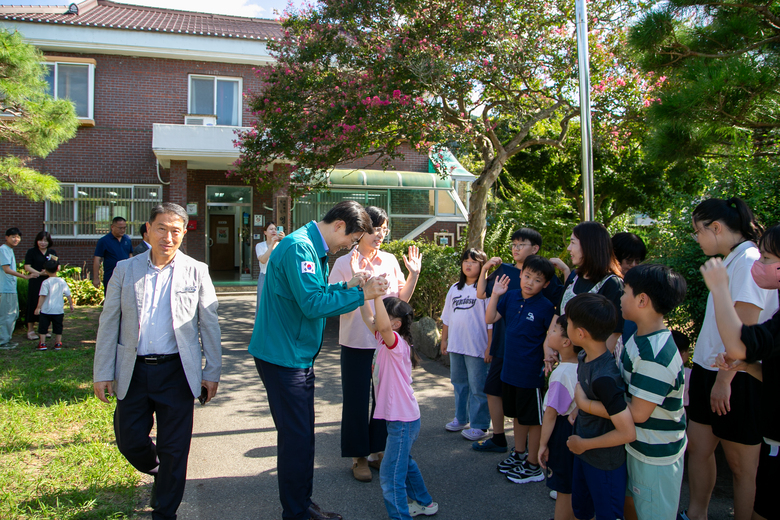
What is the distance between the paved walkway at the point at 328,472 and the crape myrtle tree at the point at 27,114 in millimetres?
4245

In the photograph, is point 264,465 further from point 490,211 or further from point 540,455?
point 490,211

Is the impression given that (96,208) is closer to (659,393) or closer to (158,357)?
(158,357)

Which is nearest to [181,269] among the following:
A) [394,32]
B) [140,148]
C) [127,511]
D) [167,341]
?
[167,341]

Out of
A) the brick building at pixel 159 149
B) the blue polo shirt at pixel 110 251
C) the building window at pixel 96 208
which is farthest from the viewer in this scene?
the building window at pixel 96 208

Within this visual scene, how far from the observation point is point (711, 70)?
380cm

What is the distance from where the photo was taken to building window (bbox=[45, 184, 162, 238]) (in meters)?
14.9

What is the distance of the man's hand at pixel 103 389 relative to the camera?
10.1ft

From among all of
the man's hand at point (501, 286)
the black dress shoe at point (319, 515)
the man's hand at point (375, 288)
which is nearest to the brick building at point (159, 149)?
the man's hand at point (501, 286)

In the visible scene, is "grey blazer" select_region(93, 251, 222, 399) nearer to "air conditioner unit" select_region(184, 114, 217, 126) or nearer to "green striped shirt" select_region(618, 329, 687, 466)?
"green striped shirt" select_region(618, 329, 687, 466)

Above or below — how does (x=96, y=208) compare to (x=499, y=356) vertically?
above

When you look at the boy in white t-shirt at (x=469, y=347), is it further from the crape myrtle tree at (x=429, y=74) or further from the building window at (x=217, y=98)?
the building window at (x=217, y=98)

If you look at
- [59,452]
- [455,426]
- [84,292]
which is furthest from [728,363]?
[84,292]

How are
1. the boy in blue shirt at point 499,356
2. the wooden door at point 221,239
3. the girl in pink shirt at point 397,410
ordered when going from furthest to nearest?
1. the wooden door at point 221,239
2. the boy in blue shirt at point 499,356
3. the girl in pink shirt at point 397,410

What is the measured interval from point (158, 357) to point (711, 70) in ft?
14.0
